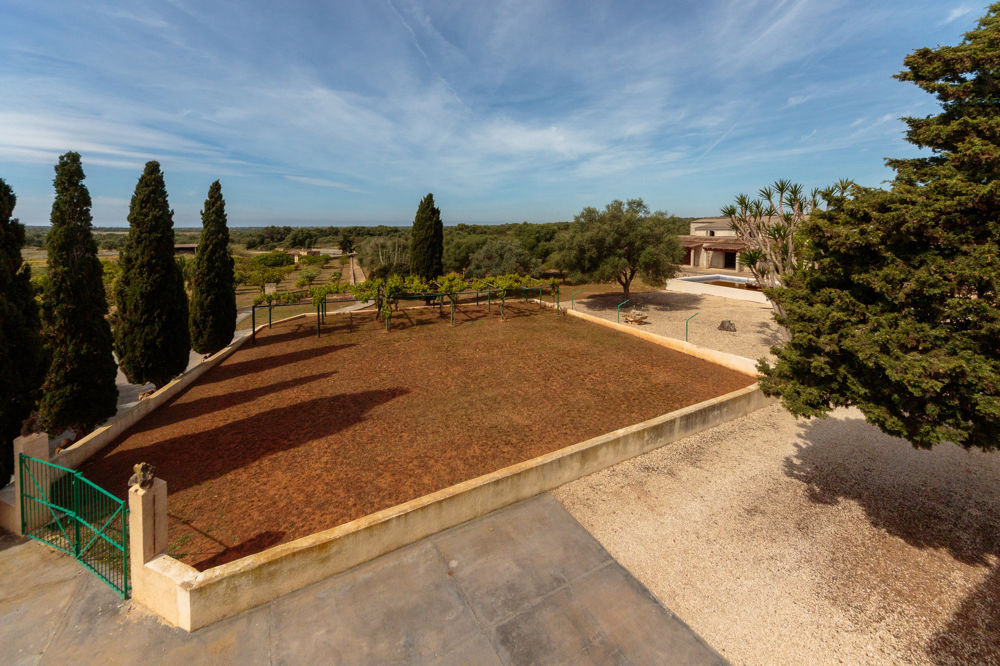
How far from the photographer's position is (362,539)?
6.04 metres

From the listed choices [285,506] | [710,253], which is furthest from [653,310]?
[710,253]

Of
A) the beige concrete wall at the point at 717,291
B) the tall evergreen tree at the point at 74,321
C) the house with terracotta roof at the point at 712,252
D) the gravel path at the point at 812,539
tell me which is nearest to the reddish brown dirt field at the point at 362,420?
the tall evergreen tree at the point at 74,321

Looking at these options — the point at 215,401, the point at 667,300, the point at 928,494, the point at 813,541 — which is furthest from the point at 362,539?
the point at 667,300

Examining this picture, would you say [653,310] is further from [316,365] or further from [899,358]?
[899,358]

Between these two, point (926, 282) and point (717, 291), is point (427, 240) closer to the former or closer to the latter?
point (717, 291)

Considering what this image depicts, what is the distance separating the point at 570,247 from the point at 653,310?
6910 millimetres

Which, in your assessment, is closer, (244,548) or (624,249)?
(244,548)

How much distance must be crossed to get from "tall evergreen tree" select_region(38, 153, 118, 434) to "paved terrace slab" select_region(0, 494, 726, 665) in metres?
5.10

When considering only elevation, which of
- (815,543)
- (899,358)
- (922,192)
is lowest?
(815,543)

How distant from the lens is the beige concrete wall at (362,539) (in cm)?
507

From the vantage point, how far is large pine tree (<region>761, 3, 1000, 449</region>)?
4.77m

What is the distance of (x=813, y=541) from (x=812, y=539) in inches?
2.2

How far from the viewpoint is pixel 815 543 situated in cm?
676

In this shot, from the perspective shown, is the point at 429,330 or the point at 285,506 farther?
the point at 429,330
